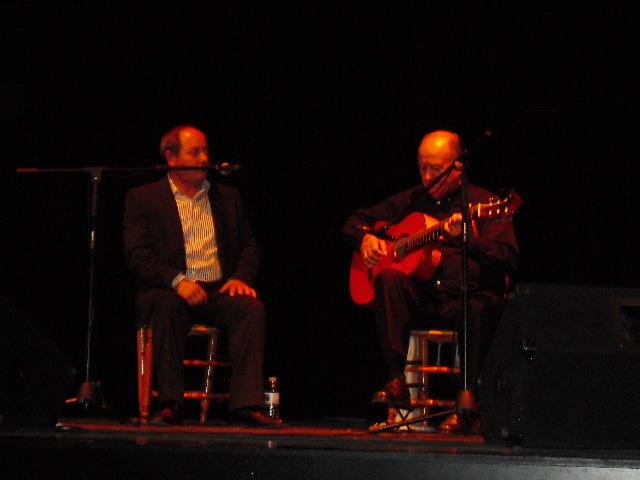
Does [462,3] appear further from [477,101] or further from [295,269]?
[295,269]

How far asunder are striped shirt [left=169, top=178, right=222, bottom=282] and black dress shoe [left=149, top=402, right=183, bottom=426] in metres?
0.68

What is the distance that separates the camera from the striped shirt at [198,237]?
4.38m

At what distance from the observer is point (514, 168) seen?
5.06 m

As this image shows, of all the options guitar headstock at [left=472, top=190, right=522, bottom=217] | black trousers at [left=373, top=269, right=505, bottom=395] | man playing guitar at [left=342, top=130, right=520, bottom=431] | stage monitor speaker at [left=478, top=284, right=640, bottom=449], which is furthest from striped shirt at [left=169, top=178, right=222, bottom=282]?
stage monitor speaker at [left=478, top=284, right=640, bottom=449]

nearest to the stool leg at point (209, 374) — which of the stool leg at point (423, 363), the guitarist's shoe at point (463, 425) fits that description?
the stool leg at point (423, 363)

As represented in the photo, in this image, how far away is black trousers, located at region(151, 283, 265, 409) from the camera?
3918mm

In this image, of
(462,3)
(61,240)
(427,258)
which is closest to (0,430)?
(427,258)

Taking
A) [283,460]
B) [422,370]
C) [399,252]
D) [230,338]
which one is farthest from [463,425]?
[283,460]

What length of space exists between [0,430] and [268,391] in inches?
86.8

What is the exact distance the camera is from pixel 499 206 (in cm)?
376

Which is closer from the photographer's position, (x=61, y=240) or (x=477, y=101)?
(x=477, y=101)

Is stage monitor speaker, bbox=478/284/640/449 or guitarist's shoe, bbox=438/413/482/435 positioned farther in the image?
guitarist's shoe, bbox=438/413/482/435

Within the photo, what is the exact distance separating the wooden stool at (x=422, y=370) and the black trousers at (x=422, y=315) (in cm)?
5

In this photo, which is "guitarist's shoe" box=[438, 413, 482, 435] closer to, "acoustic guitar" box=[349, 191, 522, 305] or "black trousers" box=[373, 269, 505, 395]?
"black trousers" box=[373, 269, 505, 395]
